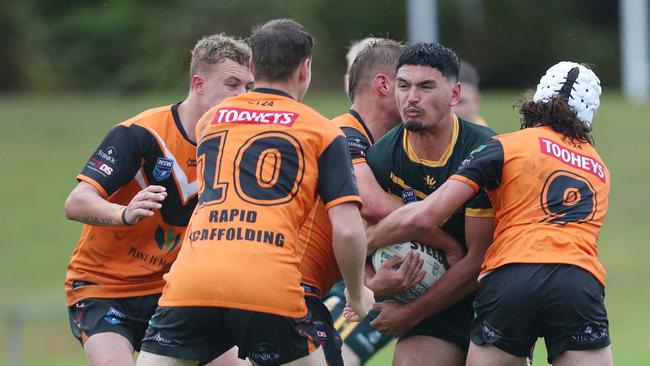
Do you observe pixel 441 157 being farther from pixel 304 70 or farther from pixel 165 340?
pixel 165 340

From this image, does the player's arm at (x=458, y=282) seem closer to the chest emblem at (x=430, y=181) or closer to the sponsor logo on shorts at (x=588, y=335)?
the chest emblem at (x=430, y=181)

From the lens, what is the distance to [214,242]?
5.41 meters

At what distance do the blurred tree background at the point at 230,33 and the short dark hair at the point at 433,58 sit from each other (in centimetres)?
2486

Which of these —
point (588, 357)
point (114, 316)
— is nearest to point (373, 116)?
point (114, 316)

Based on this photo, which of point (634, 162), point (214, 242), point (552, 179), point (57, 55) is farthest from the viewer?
point (57, 55)

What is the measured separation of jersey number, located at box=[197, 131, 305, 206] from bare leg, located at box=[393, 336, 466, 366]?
1.66 metres

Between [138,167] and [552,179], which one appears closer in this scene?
[552,179]

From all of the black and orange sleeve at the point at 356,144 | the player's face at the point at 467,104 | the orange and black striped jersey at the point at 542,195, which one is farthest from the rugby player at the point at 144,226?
the player's face at the point at 467,104

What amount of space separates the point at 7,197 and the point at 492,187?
67.2ft

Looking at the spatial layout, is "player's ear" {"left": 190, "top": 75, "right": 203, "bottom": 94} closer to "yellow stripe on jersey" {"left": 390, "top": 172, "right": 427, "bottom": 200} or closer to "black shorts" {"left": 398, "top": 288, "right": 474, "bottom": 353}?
"yellow stripe on jersey" {"left": 390, "top": 172, "right": 427, "bottom": 200}

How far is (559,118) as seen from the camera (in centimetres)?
607

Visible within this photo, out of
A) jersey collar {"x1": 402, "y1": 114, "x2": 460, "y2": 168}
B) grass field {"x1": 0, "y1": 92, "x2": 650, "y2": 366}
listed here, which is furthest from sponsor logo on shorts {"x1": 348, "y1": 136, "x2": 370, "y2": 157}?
grass field {"x1": 0, "y1": 92, "x2": 650, "y2": 366}

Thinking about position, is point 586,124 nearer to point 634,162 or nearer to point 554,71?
point 554,71

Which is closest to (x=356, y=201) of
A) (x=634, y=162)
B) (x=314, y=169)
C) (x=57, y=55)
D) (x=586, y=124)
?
(x=314, y=169)
